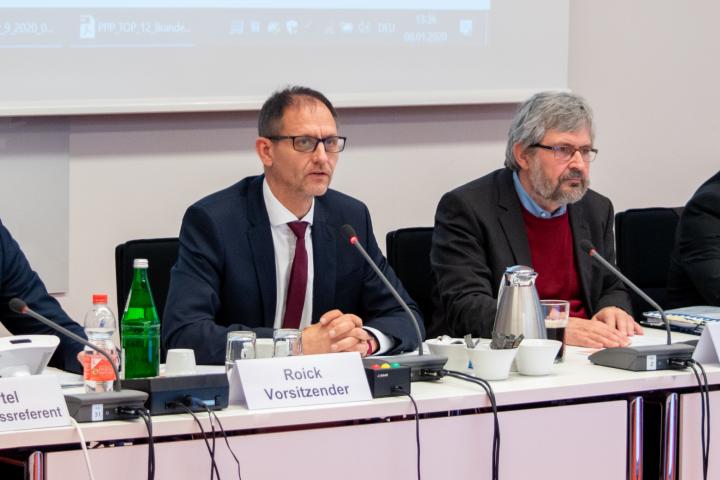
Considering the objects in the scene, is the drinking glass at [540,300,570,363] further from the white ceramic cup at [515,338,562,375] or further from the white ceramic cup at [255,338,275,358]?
the white ceramic cup at [255,338,275,358]

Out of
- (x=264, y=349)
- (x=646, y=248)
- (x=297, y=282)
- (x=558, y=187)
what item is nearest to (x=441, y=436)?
(x=264, y=349)

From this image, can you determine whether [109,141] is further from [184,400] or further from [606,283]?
[184,400]

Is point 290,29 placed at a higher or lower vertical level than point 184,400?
higher

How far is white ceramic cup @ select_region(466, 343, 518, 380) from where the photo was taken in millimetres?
2340

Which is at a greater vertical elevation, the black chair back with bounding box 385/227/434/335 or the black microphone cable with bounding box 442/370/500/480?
the black chair back with bounding box 385/227/434/335

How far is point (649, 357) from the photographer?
2.49m

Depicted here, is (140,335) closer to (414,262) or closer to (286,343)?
(286,343)

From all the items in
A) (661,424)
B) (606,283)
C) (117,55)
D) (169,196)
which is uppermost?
(117,55)

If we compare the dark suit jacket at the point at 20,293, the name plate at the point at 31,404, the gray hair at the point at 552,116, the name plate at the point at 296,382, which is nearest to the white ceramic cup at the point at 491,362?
the name plate at the point at 296,382

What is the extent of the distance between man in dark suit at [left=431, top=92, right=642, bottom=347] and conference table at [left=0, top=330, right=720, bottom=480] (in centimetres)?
67

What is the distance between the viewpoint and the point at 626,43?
15.2 ft

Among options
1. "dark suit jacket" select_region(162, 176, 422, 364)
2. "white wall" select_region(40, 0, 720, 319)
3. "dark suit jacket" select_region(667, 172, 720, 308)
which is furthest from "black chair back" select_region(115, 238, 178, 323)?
"dark suit jacket" select_region(667, 172, 720, 308)

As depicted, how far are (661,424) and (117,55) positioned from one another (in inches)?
87.2

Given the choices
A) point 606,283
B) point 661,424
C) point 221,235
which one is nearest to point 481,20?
point 606,283
